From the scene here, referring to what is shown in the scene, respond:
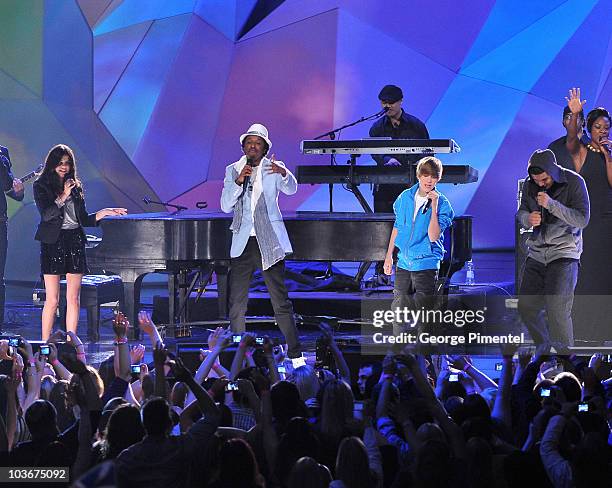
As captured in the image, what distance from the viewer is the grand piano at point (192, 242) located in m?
9.22

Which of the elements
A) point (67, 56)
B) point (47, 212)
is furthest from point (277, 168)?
point (67, 56)

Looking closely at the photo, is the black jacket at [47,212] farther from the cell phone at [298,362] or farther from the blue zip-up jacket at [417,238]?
the blue zip-up jacket at [417,238]

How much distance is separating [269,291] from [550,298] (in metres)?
2.07

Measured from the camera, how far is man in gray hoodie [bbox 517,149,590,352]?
8.03 meters

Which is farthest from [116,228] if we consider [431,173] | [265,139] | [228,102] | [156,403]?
[228,102]

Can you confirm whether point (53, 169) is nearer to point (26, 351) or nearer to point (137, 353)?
point (26, 351)

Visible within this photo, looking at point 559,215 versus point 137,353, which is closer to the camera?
point 137,353

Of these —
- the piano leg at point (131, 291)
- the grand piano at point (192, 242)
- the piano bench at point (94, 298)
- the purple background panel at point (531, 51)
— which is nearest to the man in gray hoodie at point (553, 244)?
the grand piano at point (192, 242)

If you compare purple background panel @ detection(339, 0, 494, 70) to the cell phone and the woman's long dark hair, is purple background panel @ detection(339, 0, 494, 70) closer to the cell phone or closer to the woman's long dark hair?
the woman's long dark hair

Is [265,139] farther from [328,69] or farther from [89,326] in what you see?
[328,69]

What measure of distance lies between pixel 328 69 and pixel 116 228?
6.50m

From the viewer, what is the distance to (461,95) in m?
15.3

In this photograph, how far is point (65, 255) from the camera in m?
9.12

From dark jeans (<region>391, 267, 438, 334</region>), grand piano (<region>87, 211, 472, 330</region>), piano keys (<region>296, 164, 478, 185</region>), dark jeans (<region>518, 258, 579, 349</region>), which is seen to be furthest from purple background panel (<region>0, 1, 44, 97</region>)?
dark jeans (<region>518, 258, 579, 349</region>)
